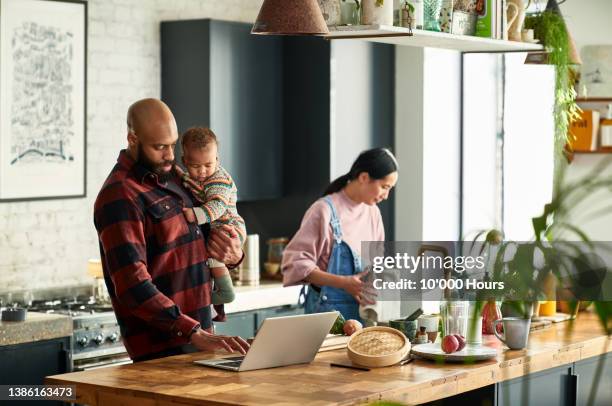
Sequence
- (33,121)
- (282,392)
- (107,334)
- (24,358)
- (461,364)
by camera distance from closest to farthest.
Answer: (282,392), (461,364), (24,358), (107,334), (33,121)

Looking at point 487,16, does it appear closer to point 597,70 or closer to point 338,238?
point 338,238

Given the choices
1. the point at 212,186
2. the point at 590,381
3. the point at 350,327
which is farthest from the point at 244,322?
the point at 590,381

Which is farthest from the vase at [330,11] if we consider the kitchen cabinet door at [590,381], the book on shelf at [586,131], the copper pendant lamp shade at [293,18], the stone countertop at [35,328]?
the book on shelf at [586,131]

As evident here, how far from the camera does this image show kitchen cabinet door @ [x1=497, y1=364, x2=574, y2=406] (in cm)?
406

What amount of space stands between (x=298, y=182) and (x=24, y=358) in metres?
2.63

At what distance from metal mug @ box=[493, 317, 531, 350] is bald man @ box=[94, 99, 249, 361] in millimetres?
1022

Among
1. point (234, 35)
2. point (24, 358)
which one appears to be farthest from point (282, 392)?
point (234, 35)

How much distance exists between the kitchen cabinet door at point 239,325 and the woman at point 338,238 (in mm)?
821

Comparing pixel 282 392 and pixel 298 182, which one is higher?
pixel 298 182

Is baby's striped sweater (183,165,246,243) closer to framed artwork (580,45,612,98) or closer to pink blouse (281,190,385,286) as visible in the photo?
pink blouse (281,190,385,286)

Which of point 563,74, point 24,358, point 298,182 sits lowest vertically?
point 24,358

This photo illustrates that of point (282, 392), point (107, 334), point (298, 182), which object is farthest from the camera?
point (298, 182)

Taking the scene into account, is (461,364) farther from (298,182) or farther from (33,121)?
(298,182)

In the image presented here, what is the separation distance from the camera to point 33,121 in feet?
19.0
